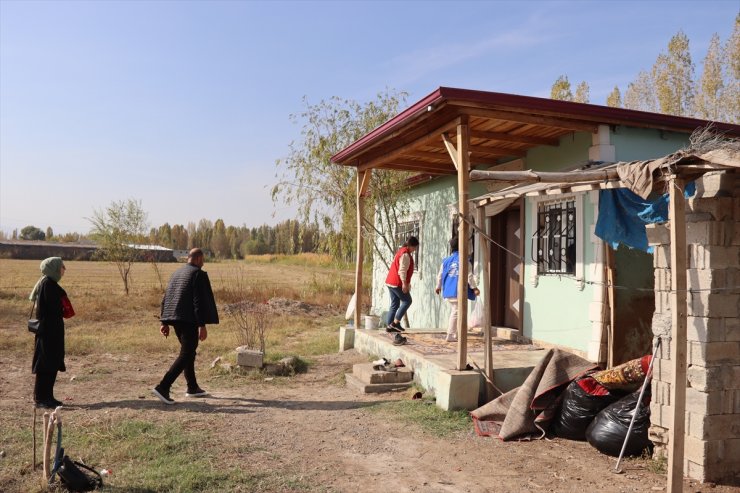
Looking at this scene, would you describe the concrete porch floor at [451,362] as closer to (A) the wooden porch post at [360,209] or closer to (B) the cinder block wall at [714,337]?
(A) the wooden porch post at [360,209]

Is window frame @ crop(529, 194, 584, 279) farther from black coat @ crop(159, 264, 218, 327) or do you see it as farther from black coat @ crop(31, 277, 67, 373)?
black coat @ crop(31, 277, 67, 373)

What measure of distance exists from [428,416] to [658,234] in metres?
2.91

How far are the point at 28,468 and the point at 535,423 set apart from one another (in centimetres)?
443

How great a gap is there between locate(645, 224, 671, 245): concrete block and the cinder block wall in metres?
0.21

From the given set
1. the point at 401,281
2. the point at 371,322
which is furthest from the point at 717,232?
the point at 371,322

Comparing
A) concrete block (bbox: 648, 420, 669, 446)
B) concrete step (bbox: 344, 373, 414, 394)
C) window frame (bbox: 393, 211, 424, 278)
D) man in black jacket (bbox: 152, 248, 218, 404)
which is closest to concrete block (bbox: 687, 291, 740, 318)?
concrete block (bbox: 648, 420, 669, 446)

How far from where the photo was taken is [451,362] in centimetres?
692

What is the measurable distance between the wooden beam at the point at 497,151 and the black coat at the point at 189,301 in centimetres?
456

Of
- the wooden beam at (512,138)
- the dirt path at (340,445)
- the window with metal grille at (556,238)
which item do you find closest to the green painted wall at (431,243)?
the window with metal grille at (556,238)

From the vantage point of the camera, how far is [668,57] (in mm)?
24203

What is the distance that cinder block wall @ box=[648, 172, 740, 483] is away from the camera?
14.2 feet

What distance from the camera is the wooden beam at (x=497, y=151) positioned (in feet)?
29.0

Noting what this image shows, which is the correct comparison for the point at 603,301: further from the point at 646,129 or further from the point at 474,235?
the point at 474,235

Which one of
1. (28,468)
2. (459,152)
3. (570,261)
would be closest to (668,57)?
(570,261)
